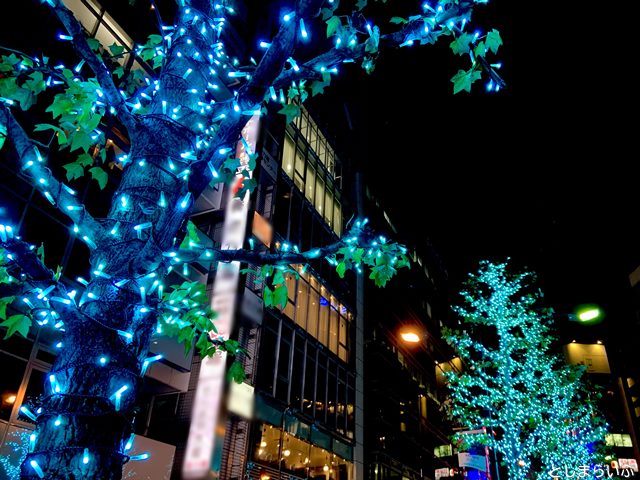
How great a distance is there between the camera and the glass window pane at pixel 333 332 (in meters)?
22.8

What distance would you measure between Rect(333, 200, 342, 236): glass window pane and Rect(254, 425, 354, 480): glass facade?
11154 mm

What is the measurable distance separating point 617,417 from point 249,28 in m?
69.5

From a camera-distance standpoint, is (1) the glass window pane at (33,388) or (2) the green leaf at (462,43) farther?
(1) the glass window pane at (33,388)

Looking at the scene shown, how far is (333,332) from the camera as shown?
76.0 feet

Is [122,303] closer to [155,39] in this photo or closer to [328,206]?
[155,39]

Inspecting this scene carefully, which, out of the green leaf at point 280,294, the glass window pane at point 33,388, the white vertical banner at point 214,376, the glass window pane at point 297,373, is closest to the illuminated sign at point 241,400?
the white vertical banner at point 214,376

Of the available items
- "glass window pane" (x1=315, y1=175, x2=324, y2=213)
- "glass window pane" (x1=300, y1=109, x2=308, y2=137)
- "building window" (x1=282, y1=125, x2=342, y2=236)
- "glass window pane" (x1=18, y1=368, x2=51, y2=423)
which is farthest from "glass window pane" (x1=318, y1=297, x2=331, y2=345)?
"glass window pane" (x1=18, y1=368, x2=51, y2=423)

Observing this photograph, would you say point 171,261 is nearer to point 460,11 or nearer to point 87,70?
point 460,11

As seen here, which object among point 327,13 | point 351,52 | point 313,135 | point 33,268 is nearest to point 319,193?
point 313,135

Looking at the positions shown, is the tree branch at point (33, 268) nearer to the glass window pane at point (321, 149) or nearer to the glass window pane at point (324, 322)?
the glass window pane at point (324, 322)

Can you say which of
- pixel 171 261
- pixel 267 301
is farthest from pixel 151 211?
pixel 267 301

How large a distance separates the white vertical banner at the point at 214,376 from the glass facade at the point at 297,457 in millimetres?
2871

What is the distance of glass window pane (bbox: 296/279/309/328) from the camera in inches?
792

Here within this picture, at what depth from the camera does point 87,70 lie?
41.4ft
